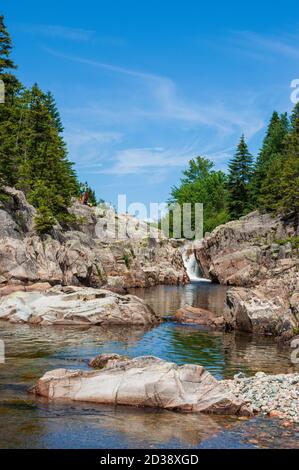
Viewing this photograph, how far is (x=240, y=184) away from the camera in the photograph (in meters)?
93.2

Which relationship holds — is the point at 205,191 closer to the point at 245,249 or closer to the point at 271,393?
the point at 245,249

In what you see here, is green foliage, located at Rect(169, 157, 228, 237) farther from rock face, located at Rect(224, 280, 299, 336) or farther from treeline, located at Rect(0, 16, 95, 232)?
rock face, located at Rect(224, 280, 299, 336)

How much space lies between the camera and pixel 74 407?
53.0 feet

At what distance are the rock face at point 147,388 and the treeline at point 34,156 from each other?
39055 mm

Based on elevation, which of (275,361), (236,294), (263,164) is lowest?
(275,361)

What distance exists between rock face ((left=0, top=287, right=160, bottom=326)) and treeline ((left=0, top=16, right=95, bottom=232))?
2123 centimetres

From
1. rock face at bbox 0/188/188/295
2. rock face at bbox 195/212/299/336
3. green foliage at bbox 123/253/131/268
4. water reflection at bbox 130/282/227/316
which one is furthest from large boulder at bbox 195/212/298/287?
green foliage at bbox 123/253/131/268

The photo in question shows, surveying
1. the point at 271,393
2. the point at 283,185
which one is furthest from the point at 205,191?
the point at 271,393

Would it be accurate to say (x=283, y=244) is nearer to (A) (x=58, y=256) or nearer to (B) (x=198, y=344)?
(A) (x=58, y=256)

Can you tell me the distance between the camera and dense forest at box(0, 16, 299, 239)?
5825 centimetres
